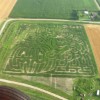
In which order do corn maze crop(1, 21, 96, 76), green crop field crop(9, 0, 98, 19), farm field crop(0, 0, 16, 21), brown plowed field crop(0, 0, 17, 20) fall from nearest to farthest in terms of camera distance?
corn maze crop(1, 21, 96, 76)
farm field crop(0, 0, 16, 21)
brown plowed field crop(0, 0, 17, 20)
green crop field crop(9, 0, 98, 19)

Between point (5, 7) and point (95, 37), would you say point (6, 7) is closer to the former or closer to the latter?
point (5, 7)

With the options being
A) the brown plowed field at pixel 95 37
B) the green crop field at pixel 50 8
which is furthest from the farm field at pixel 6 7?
the brown plowed field at pixel 95 37

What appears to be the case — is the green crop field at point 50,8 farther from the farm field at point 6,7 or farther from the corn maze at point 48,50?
the corn maze at point 48,50

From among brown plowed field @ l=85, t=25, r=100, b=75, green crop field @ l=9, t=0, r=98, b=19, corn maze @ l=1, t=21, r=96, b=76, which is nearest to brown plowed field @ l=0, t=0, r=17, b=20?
green crop field @ l=9, t=0, r=98, b=19

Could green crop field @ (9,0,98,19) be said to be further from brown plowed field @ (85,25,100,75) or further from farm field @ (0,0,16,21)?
brown plowed field @ (85,25,100,75)

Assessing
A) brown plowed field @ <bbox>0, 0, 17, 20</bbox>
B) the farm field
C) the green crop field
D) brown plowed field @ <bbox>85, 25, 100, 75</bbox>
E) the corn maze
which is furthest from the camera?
the green crop field

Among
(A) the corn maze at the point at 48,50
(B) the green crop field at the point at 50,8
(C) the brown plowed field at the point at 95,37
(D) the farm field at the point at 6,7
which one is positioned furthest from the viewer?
(B) the green crop field at the point at 50,8

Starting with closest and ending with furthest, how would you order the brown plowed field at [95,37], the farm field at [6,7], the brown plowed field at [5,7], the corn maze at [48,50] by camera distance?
the corn maze at [48,50] → the brown plowed field at [95,37] → the farm field at [6,7] → the brown plowed field at [5,7]
